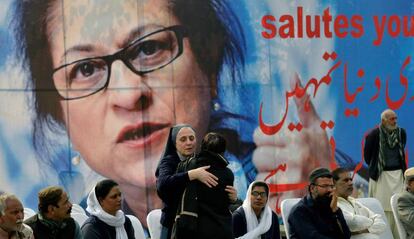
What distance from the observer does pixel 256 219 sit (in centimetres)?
1048

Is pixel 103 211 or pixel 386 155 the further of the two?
pixel 386 155

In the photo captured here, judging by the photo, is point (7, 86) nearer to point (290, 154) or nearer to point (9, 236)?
point (290, 154)

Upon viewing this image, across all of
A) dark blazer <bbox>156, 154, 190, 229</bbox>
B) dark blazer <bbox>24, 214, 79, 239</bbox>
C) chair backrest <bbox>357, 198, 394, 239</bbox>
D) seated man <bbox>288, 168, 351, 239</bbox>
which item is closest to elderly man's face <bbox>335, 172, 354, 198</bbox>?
seated man <bbox>288, 168, 351, 239</bbox>

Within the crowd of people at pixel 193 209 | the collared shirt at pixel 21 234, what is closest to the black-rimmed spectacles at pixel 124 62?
the crowd of people at pixel 193 209

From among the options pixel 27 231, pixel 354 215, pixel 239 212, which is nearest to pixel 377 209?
pixel 354 215

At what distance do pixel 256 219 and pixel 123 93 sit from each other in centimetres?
337

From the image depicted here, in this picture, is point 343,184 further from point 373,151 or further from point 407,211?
point 373,151

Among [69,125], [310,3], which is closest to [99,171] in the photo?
[69,125]

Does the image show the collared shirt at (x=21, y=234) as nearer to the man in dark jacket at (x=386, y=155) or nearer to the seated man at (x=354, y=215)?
the seated man at (x=354, y=215)

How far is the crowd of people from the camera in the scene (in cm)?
870

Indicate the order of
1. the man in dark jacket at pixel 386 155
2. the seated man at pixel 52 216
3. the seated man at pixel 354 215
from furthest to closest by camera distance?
the man in dark jacket at pixel 386 155 < the seated man at pixel 354 215 < the seated man at pixel 52 216

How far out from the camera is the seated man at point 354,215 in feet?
34.1

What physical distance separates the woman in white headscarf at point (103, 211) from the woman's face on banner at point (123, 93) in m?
3.97

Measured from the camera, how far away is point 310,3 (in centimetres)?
1440
